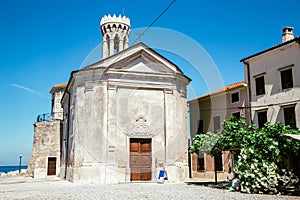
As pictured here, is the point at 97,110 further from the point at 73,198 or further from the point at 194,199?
the point at 194,199

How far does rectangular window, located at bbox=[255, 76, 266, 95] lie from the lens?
2173 centimetres

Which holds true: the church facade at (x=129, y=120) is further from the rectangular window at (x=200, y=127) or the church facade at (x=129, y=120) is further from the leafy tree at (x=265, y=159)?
the rectangular window at (x=200, y=127)

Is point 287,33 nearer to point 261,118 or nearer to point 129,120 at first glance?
point 261,118

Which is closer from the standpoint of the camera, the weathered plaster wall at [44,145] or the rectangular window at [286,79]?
the rectangular window at [286,79]

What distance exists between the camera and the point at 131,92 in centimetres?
2111

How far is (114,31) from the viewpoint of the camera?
33.2 meters

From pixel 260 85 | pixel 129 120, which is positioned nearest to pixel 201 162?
pixel 260 85

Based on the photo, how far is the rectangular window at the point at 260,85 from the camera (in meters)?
21.7

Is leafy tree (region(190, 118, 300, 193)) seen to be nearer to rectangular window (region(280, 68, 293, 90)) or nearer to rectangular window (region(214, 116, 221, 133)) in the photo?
rectangular window (region(280, 68, 293, 90))

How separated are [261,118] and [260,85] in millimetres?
2308

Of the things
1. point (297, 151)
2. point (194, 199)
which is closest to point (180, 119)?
point (297, 151)

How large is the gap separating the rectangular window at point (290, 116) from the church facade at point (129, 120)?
656cm

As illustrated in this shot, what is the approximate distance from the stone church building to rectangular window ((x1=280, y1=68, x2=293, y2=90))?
665 cm

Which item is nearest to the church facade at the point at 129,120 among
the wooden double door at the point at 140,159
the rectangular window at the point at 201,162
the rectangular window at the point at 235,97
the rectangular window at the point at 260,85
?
the wooden double door at the point at 140,159
